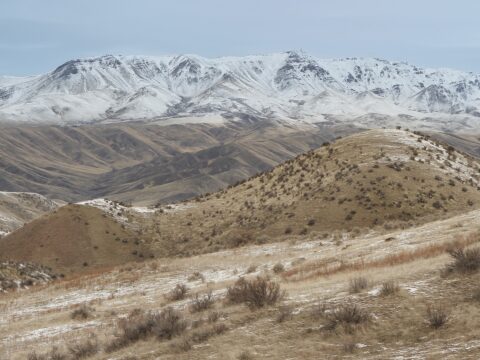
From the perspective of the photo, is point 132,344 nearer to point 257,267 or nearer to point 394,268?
point 394,268

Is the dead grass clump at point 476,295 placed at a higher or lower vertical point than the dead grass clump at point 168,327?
lower

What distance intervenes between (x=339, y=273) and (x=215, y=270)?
14064 millimetres

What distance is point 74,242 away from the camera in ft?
192

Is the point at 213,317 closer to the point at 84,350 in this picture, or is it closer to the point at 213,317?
the point at 213,317

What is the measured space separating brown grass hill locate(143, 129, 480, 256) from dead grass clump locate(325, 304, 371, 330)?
2875cm

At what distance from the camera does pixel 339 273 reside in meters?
21.6

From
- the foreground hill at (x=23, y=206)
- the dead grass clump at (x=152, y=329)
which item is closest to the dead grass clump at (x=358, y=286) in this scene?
the dead grass clump at (x=152, y=329)

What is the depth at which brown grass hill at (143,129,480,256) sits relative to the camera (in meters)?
50.2

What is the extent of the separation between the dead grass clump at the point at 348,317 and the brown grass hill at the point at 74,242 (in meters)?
42.9

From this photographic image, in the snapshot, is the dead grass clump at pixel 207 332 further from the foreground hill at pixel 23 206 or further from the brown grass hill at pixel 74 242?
the foreground hill at pixel 23 206

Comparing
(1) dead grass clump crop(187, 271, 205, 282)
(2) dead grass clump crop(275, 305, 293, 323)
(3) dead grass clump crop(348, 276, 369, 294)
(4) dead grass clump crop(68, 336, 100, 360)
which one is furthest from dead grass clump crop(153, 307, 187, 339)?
(1) dead grass clump crop(187, 271, 205, 282)

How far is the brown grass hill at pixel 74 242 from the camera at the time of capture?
183ft

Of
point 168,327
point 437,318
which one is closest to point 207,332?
point 168,327

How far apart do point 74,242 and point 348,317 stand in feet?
159
